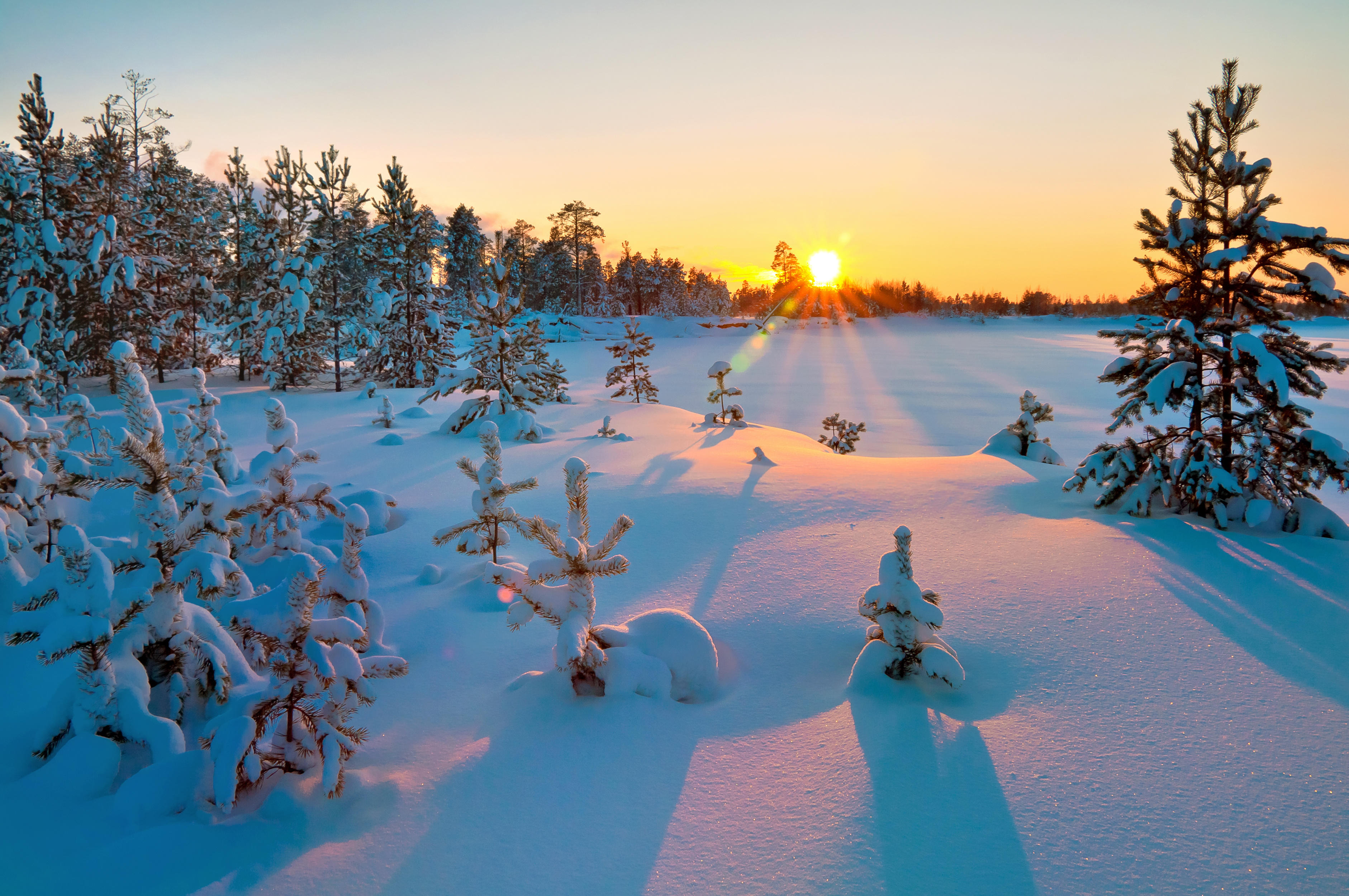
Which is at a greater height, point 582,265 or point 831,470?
point 582,265

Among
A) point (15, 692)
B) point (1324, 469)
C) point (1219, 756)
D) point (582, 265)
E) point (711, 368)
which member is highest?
point (582, 265)

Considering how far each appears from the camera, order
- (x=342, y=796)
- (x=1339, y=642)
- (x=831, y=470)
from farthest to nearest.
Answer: (x=831, y=470) < (x=1339, y=642) < (x=342, y=796)

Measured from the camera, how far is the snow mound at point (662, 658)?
11.7ft

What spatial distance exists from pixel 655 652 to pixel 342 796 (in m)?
1.69

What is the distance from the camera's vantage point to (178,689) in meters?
3.22

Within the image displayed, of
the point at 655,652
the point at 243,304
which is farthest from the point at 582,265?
the point at 655,652

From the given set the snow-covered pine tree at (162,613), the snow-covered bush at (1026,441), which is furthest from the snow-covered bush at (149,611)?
the snow-covered bush at (1026,441)

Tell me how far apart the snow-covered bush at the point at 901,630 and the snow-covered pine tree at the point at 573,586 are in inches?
59.2

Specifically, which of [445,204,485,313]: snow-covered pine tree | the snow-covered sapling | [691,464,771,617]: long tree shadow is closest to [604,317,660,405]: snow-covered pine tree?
the snow-covered sapling

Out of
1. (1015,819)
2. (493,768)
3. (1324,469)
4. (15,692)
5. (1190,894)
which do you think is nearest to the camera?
(1190,894)

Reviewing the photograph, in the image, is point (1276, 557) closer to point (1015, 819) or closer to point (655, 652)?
point (1015, 819)

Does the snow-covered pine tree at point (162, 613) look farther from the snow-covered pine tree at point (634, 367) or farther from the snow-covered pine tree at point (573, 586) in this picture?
the snow-covered pine tree at point (634, 367)

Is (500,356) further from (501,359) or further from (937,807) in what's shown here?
(937,807)

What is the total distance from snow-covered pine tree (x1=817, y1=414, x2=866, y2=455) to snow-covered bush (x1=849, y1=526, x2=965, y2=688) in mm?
11445
